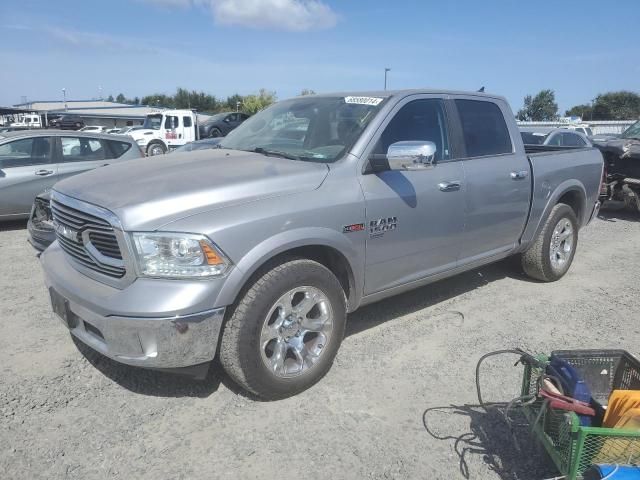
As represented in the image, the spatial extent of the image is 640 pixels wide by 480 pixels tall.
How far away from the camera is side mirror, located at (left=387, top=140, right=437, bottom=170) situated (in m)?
3.21

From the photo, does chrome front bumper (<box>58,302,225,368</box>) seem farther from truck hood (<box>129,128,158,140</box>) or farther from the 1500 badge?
truck hood (<box>129,128,158,140</box>)

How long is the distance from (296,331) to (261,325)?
0.31 meters

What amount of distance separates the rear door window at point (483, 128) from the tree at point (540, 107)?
7511cm

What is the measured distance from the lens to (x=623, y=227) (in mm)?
9023

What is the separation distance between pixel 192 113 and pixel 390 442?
25.9 m

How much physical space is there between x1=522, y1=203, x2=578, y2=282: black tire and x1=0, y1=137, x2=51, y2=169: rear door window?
6935 millimetres

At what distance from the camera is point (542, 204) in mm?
4988

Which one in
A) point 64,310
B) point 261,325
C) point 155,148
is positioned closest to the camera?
point 261,325

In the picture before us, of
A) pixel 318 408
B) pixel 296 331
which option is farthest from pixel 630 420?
pixel 296 331

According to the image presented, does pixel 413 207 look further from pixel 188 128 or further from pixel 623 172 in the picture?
pixel 188 128

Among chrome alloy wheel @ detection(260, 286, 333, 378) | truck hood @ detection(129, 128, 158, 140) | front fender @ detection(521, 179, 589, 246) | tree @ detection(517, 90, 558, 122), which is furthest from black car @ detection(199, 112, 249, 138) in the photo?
tree @ detection(517, 90, 558, 122)

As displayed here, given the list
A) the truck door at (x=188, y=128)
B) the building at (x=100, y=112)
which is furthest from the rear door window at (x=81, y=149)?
the building at (x=100, y=112)

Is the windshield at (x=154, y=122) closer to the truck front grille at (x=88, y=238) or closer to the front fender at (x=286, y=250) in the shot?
the truck front grille at (x=88, y=238)

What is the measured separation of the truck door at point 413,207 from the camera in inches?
136
